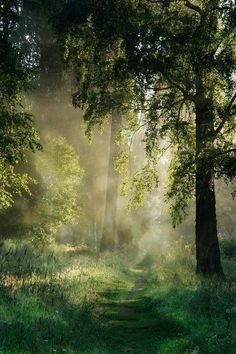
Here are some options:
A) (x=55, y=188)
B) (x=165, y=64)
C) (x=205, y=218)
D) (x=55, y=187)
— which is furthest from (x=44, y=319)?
(x=55, y=187)

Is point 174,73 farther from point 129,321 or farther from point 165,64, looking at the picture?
point 129,321

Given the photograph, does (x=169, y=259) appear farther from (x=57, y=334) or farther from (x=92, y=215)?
(x=92, y=215)

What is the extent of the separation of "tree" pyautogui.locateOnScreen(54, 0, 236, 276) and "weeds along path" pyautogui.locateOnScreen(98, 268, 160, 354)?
9.79 feet

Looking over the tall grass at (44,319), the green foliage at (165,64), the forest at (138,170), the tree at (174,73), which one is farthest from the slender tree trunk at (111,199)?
the tall grass at (44,319)

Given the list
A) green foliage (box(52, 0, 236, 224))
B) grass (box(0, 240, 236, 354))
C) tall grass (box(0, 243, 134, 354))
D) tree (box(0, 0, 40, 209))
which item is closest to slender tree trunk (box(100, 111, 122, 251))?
green foliage (box(52, 0, 236, 224))

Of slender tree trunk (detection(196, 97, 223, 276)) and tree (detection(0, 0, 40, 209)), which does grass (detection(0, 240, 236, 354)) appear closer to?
slender tree trunk (detection(196, 97, 223, 276))

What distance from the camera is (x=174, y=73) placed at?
1642 cm

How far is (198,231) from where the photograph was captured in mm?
17422

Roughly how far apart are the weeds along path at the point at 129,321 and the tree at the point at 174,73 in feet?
9.79

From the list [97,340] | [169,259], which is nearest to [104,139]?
[169,259]

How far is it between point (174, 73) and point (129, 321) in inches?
329

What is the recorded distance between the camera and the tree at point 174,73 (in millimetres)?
14930

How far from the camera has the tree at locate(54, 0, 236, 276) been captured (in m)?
14.9

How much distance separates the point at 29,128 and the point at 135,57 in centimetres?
452
